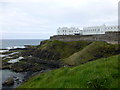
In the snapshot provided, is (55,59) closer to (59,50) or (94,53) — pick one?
(59,50)

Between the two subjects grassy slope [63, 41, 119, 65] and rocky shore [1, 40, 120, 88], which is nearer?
rocky shore [1, 40, 120, 88]

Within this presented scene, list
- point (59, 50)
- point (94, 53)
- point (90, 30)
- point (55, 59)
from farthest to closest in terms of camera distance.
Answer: point (90, 30) < point (59, 50) < point (55, 59) < point (94, 53)

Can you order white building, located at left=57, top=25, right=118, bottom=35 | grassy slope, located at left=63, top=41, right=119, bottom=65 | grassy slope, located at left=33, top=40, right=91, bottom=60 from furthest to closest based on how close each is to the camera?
white building, located at left=57, top=25, right=118, bottom=35
grassy slope, located at left=33, top=40, right=91, bottom=60
grassy slope, located at left=63, top=41, right=119, bottom=65

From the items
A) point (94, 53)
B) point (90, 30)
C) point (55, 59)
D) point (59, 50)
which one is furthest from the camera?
point (90, 30)

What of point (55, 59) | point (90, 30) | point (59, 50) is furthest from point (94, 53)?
point (90, 30)

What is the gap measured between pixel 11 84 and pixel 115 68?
90.3 feet

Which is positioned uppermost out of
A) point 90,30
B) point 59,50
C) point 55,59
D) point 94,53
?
point 90,30

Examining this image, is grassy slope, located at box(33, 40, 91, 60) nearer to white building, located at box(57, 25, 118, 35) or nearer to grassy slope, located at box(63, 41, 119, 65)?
grassy slope, located at box(63, 41, 119, 65)

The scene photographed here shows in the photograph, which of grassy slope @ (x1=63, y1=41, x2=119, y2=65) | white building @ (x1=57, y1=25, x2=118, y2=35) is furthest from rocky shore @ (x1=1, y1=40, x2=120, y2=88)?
white building @ (x1=57, y1=25, x2=118, y2=35)

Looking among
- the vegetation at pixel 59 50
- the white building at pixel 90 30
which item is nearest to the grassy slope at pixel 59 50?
the vegetation at pixel 59 50

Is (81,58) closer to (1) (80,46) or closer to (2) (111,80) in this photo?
(1) (80,46)

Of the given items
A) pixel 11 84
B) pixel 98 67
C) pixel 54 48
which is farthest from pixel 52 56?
pixel 98 67

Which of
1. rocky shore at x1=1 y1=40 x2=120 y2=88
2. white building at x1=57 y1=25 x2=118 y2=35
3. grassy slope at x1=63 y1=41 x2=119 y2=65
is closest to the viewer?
rocky shore at x1=1 y1=40 x2=120 y2=88

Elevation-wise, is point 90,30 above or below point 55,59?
above
